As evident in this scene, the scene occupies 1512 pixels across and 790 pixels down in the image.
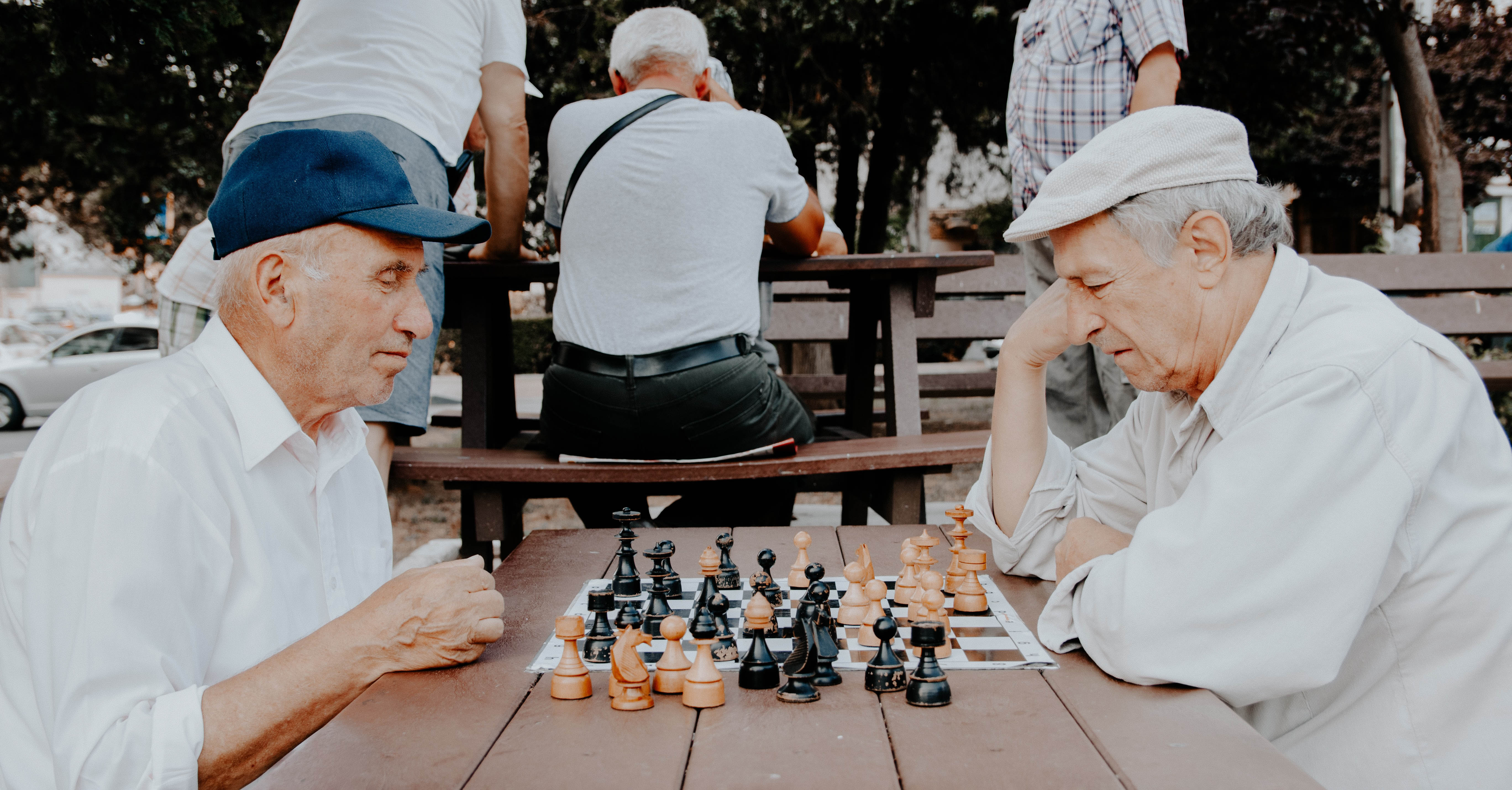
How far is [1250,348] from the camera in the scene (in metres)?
1.77

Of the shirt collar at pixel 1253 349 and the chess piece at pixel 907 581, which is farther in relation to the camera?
the chess piece at pixel 907 581

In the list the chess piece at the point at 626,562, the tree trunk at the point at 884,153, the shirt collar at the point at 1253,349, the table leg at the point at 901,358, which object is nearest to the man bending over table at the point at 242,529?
the chess piece at the point at 626,562

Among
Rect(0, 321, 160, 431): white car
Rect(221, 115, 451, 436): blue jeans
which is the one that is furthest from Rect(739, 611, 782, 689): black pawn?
Rect(0, 321, 160, 431): white car

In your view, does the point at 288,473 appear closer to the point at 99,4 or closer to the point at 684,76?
the point at 684,76

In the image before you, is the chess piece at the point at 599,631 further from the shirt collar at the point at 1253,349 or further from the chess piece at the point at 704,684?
the shirt collar at the point at 1253,349

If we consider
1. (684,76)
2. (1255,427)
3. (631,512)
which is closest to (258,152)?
(631,512)

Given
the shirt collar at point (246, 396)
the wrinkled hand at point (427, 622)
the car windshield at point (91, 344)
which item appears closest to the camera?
the wrinkled hand at point (427, 622)

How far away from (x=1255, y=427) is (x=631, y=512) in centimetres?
122

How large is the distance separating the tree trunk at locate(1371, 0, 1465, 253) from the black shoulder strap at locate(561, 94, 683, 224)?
8.94m

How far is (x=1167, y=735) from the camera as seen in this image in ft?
4.38

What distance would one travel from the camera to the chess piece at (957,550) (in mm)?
2086

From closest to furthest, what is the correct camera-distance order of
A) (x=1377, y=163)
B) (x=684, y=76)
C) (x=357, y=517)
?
(x=357, y=517) < (x=684, y=76) < (x=1377, y=163)

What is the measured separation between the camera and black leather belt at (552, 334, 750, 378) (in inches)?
137

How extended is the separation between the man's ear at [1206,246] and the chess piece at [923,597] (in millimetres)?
656
